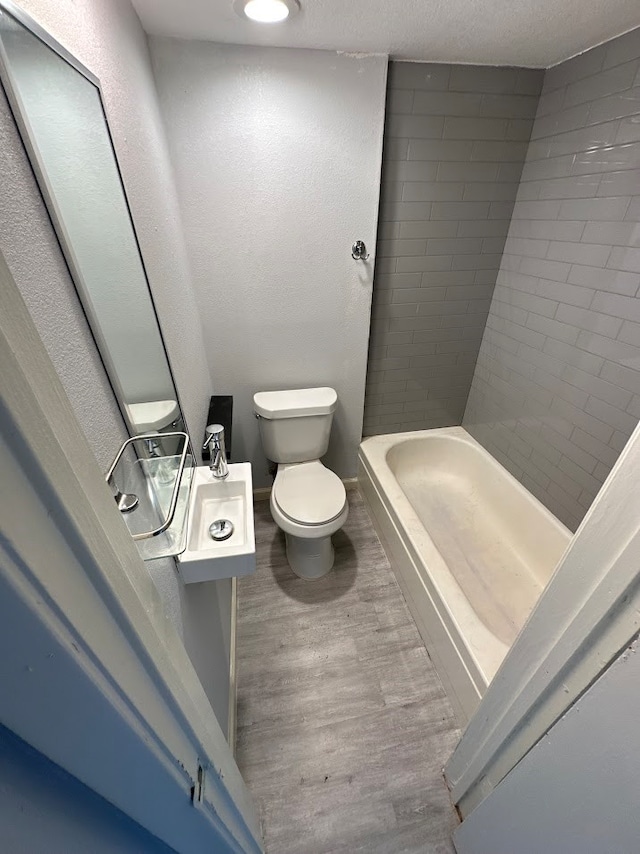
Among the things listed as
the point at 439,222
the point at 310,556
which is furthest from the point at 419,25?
the point at 310,556

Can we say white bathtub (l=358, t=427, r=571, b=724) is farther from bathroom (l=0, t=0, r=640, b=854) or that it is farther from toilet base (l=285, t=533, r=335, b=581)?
toilet base (l=285, t=533, r=335, b=581)

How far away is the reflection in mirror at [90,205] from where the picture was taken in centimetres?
49

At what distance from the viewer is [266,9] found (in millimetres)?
1018

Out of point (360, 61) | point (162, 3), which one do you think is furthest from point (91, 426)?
point (360, 61)

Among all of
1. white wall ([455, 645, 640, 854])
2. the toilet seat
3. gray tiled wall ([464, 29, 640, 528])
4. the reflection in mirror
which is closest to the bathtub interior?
gray tiled wall ([464, 29, 640, 528])

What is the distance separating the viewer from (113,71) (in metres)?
0.82

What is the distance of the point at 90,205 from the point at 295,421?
1.25 meters

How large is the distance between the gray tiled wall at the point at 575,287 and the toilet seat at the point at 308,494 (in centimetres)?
101

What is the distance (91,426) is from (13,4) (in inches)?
22.8

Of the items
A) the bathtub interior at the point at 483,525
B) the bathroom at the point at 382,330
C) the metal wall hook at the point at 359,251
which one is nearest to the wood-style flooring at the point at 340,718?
the bathroom at the point at 382,330

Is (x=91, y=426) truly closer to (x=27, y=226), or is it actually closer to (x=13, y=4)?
(x=27, y=226)

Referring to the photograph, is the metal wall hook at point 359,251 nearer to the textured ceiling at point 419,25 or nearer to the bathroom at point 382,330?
the bathroom at point 382,330

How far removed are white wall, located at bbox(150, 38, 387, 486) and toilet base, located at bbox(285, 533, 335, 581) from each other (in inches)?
29.8

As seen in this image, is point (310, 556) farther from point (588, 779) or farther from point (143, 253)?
point (143, 253)
